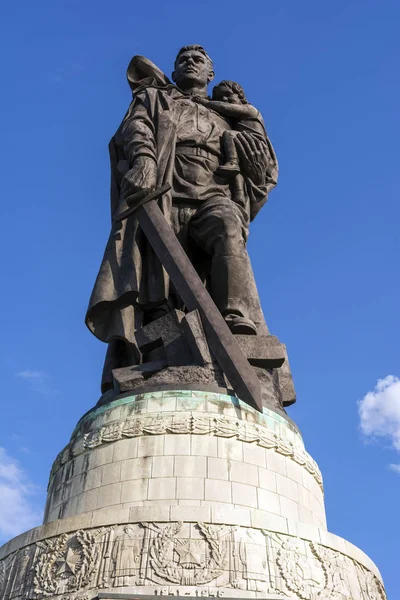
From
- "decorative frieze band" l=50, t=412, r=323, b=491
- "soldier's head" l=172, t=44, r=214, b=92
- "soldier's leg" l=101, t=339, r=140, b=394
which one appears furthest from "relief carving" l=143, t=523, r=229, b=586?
"soldier's head" l=172, t=44, r=214, b=92

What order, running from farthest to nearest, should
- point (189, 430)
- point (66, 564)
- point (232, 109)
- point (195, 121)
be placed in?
point (232, 109) < point (195, 121) < point (189, 430) < point (66, 564)

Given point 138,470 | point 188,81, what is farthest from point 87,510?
point 188,81

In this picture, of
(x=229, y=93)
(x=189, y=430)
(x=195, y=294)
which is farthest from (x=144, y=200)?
(x=189, y=430)

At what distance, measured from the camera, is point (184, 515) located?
804 cm

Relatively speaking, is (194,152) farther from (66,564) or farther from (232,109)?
(66,564)

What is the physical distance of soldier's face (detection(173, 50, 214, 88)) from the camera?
14.9m

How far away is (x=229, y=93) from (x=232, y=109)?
0.62 metres

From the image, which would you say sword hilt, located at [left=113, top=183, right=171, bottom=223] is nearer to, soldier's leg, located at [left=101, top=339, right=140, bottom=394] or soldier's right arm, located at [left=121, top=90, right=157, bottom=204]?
soldier's right arm, located at [left=121, top=90, right=157, bottom=204]

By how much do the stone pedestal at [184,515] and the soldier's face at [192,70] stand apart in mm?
7484

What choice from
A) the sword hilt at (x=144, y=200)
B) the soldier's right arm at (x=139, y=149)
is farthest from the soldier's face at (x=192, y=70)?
the sword hilt at (x=144, y=200)

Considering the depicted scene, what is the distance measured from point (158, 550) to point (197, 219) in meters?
6.19

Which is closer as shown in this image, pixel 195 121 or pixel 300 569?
pixel 300 569

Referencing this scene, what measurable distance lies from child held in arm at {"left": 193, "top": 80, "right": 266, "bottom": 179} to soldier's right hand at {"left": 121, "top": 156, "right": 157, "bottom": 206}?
1702 mm

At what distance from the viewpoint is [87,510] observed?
8.91 meters
